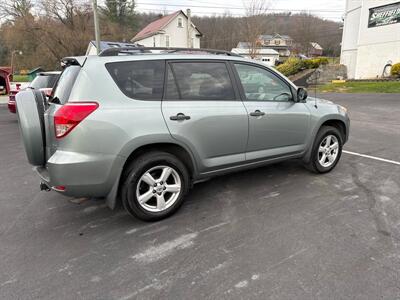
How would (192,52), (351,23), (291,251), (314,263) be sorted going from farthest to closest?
(351,23) → (192,52) → (291,251) → (314,263)

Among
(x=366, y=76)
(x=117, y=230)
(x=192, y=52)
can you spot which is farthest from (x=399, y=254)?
(x=366, y=76)

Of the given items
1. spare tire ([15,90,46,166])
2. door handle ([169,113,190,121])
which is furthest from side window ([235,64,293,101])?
spare tire ([15,90,46,166])

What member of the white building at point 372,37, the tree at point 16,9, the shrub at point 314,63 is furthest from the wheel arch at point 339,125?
the tree at point 16,9

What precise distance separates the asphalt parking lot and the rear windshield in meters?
1.35

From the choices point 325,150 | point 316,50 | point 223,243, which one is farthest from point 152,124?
point 316,50

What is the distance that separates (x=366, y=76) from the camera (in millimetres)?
22609

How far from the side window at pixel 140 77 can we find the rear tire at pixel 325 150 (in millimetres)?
2529

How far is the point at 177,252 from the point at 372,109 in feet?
37.0

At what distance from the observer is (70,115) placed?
2799 mm

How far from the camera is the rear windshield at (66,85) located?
2982 millimetres

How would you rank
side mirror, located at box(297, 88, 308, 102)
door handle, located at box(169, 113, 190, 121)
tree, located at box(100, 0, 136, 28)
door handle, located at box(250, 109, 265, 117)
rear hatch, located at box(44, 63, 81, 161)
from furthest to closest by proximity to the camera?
tree, located at box(100, 0, 136, 28), side mirror, located at box(297, 88, 308, 102), door handle, located at box(250, 109, 265, 117), door handle, located at box(169, 113, 190, 121), rear hatch, located at box(44, 63, 81, 161)

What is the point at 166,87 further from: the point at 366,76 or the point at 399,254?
the point at 366,76

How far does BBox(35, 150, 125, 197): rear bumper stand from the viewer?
285cm

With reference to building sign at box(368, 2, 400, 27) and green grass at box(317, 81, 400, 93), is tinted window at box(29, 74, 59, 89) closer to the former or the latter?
green grass at box(317, 81, 400, 93)
